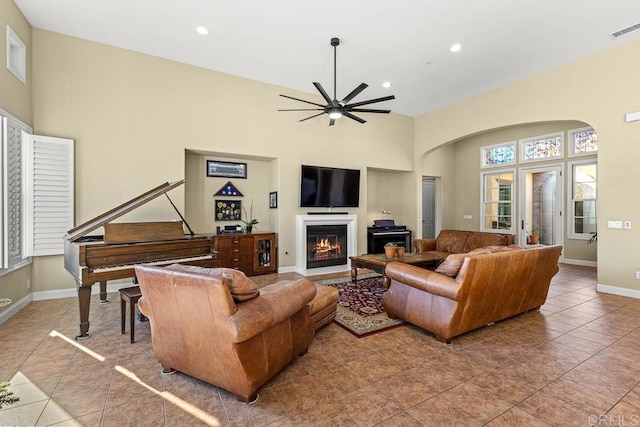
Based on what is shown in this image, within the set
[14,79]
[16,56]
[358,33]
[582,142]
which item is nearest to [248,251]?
[14,79]

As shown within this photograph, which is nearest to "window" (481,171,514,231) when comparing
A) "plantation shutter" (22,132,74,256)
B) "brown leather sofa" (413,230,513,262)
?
"brown leather sofa" (413,230,513,262)

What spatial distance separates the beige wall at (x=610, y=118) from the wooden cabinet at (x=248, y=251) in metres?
5.52

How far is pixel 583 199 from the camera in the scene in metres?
6.91

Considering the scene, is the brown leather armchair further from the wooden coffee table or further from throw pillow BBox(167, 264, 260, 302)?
the wooden coffee table

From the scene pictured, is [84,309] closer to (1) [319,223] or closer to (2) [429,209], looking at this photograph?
(1) [319,223]

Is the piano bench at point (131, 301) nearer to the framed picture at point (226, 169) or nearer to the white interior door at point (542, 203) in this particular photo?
the framed picture at point (226, 169)

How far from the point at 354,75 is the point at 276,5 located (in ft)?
7.20

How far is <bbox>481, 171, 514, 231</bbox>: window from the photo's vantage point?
26.7 feet

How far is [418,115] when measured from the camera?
25.3ft

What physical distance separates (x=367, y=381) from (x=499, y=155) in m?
8.25

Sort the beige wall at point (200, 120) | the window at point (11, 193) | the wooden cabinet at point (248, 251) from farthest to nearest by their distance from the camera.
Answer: the wooden cabinet at point (248, 251) → the beige wall at point (200, 120) → the window at point (11, 193)

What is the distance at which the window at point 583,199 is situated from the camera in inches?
267

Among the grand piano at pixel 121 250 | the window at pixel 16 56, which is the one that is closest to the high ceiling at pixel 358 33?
the window at pixel 16 56

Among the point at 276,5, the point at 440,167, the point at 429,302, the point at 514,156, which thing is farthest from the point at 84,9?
the point at 514,156
